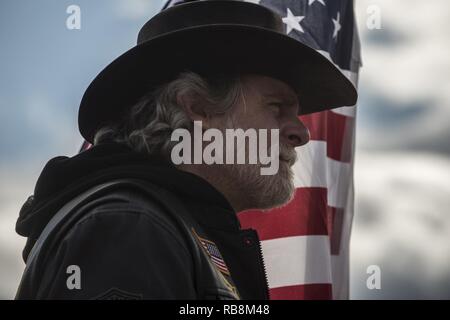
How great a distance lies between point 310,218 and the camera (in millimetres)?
5562

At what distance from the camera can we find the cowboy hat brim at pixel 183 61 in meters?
2.97

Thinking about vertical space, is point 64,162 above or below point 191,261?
above

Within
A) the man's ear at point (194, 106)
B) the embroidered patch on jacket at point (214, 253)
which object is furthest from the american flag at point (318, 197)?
the embroidered patch on jacket at point (214, 253)

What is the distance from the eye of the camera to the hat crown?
121 inches

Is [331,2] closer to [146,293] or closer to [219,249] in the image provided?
[219,249]

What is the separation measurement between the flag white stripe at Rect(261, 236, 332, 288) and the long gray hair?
2500 mm

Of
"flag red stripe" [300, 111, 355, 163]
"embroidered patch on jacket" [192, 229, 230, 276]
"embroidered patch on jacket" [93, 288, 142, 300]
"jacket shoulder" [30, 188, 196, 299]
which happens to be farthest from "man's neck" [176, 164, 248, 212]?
"flag red stripe" [300, 111, 355, 163]

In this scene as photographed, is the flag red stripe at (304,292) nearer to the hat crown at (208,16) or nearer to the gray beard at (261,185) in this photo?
the gray beard at (261,185)

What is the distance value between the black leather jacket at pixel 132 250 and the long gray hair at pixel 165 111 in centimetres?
34

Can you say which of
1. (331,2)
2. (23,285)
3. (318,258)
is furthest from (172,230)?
(331,2)

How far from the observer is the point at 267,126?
3.05 metres
